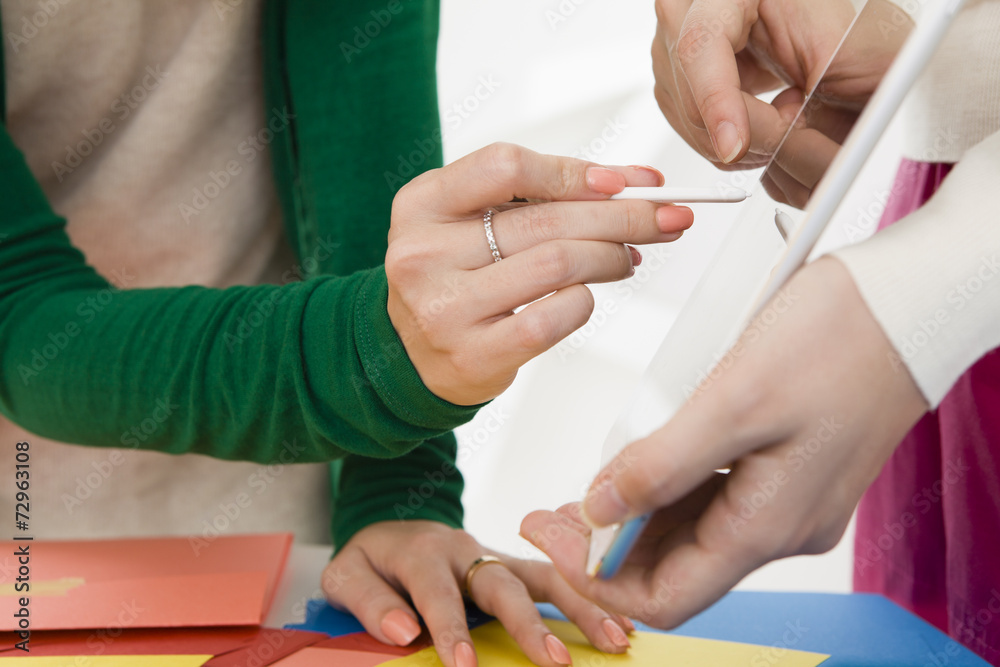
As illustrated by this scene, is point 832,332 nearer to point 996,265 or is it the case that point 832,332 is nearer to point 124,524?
point 996,265

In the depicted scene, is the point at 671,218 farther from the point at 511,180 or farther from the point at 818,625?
the point at 818,625

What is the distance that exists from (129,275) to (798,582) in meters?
1.62

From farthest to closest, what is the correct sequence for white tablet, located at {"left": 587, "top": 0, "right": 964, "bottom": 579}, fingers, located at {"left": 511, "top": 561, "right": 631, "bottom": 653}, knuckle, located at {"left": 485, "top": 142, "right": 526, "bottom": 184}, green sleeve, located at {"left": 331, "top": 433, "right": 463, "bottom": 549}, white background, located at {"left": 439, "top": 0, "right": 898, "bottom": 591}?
white background, located at {"left": 439, "top": 0, "right": 898, "bottom": 591} < green sleeve, located at {"left": 331, "top": 433, "right": 463, "bottom": 549} < fingers, located at {"left": 511, "top": 561, "right": 631, "bottom": 653} < knuckle, located at {"left": 485, "top": 142, "right": 526, "bottom": 184} < white tablet, located at {"left": 587, "top": 0, "right": 964, "bottom": 579}

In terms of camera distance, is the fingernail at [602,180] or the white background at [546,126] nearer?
the fingernail at [602,180]

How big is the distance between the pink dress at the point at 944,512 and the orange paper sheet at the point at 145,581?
0.52 m

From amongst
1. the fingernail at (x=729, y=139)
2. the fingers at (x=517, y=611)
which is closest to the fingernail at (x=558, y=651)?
the fingers at (x=517, y=611)

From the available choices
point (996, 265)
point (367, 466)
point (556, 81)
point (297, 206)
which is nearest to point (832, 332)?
point (996, 265)

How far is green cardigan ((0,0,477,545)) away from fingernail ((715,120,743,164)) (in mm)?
245

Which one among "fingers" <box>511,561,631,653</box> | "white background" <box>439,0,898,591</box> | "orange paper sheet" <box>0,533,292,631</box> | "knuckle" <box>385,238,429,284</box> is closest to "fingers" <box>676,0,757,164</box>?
"knuckle" <box>385,238,429,284</box>

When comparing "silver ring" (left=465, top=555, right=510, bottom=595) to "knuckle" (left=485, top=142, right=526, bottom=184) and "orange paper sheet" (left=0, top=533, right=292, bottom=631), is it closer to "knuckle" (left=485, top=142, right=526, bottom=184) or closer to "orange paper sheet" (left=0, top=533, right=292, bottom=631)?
"orange paper sheet" (left=0, top=533, right=292, bottom=631)

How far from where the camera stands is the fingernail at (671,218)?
418 millimetres

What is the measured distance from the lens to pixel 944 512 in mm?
618

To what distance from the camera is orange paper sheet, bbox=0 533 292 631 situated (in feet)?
1.75

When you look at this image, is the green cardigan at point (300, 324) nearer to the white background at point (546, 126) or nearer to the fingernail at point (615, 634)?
the fingernail at point (615, 634)
